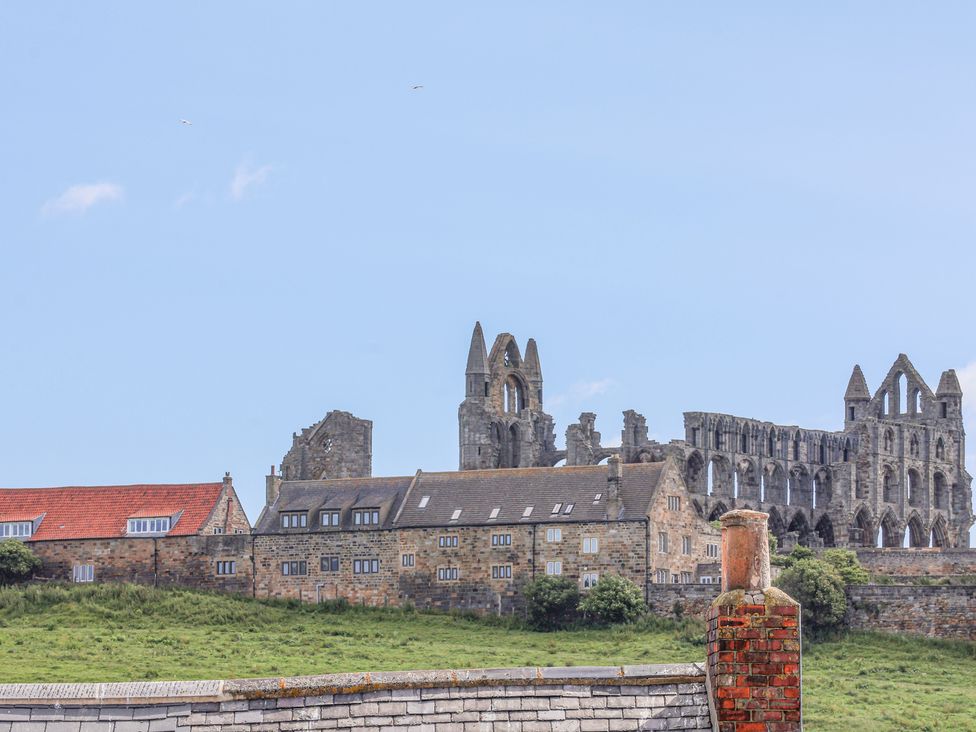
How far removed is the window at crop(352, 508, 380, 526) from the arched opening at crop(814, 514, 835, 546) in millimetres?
60484

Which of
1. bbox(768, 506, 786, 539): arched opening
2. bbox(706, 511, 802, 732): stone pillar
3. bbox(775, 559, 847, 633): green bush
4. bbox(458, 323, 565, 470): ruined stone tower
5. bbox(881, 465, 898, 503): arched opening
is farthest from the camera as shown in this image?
bbox(881, 465, 898, 503): arched opening

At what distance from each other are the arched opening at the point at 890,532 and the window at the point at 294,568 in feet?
219

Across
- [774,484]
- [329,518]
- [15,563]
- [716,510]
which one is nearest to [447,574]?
[329,518]

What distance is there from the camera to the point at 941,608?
92.1 meters

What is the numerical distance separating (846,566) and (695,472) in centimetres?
4910

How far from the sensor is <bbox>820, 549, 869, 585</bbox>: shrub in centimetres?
9562

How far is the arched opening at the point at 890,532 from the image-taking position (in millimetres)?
154000

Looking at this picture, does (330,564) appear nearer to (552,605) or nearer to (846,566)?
(552,605)

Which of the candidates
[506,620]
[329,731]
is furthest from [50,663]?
[329,731]

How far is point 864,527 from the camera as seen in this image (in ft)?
503

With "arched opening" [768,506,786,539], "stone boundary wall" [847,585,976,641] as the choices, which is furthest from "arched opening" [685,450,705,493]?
"stone boundary wall" [847,585,976,641]

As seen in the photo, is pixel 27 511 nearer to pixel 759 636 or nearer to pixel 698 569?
pixel 698 569

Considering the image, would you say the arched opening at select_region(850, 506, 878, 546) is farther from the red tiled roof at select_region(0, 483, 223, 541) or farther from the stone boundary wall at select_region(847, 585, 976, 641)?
the red tiled roof at select_region(0, 483, 223, 541)

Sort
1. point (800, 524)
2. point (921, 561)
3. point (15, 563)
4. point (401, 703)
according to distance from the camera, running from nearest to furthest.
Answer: point (401, 703), point (15, 563), point (921, 561), point (800, 524)
